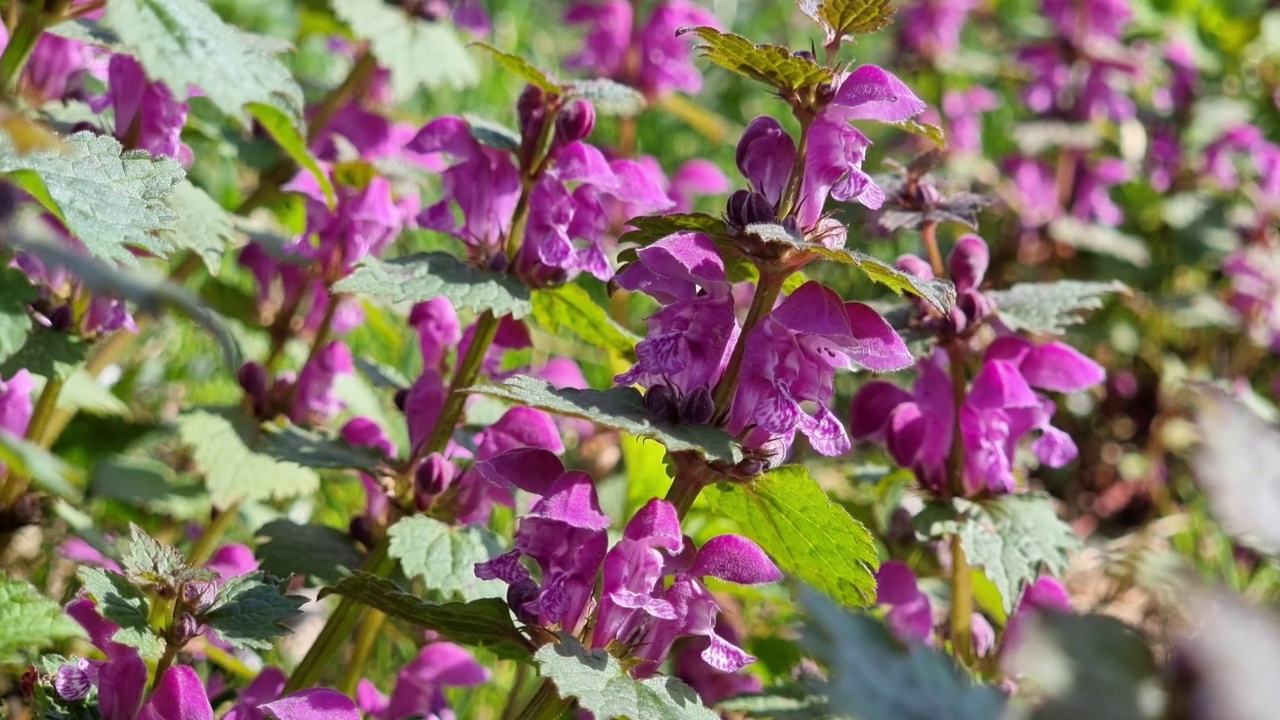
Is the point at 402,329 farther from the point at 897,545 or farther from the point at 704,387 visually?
the point at 704,387

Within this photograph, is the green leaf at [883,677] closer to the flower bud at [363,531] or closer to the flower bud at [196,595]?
the flower bud at [196,595]

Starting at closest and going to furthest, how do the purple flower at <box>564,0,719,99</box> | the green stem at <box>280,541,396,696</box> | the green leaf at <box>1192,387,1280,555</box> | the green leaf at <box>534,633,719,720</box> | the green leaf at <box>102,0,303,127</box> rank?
the green leaf at <box>1192,387,1280,555</box> → the green leaf at <box>534,633,719,720</box> → the green leaf at <box>102,0,303,127</box> → the green stem at <box>280,541,396,696</box> → the purple flower at <box>564,0,719,99</box>

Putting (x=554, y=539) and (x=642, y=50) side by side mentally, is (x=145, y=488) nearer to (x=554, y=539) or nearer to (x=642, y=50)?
(x=554, y=539)

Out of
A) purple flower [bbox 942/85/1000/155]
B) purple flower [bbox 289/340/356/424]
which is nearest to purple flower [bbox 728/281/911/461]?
purple flower [bbox 289/340/356/424]

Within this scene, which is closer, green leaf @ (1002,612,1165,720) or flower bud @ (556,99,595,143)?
green leaf @ (1002,612,1165,720)

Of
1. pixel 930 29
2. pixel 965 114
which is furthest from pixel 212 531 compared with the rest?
pixel 965 114

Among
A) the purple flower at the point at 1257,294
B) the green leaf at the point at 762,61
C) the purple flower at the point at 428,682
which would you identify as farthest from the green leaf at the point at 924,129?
the purple flower at the point at 1257,294

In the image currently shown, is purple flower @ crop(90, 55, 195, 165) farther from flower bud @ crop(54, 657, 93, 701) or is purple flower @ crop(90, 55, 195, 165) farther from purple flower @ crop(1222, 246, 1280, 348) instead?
purple flower @ crop(1222, 246, 1280, 348)
